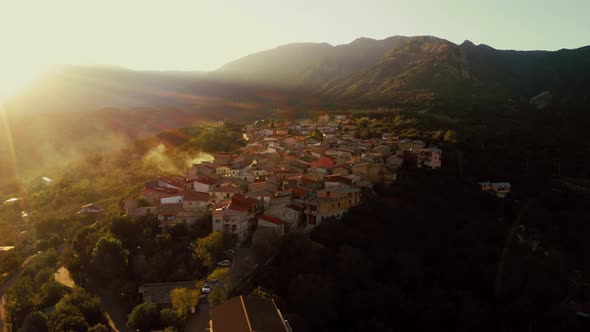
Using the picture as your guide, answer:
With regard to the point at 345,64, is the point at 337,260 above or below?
below

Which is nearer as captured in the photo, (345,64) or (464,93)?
(464,93)

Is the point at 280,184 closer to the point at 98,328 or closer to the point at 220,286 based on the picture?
the point at 220,286

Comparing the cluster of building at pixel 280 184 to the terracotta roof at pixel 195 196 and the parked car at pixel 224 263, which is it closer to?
the terracotta roof at pixel 195 196

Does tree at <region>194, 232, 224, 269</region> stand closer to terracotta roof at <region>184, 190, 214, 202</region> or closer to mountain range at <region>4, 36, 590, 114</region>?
terracotta roof at <region>184, 190, 214, 202</region>

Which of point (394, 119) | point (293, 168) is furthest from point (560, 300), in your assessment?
point (394, 119)

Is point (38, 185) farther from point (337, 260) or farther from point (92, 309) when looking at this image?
point (337, 260)

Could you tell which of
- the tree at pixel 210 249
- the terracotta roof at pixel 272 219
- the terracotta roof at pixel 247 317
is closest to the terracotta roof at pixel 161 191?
the terracotta roof at pixel 272 219
